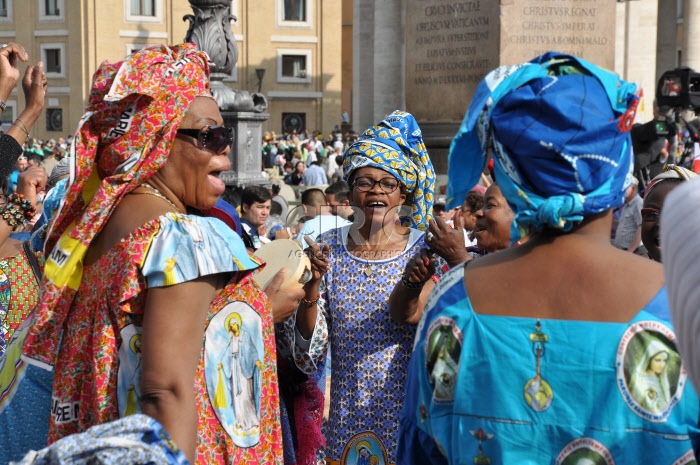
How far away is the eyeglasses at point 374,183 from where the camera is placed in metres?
4.65

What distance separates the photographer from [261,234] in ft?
30.8

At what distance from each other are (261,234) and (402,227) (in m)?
4.77

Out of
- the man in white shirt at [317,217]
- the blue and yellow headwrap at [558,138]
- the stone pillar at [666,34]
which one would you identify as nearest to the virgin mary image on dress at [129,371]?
the blue and yellow headwrap at [558,138]

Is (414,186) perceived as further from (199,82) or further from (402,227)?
(199,82)

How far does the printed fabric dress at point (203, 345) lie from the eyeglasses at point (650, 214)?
Answer: 262 centimetres

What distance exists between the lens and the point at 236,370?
9.72 ft

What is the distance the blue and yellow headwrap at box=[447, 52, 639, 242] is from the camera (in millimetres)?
2311

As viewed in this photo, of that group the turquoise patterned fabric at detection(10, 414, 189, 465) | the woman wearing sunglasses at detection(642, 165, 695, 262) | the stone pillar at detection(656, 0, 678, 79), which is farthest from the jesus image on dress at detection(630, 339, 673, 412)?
the stone pillar at detection(656, 0, 678, 79)

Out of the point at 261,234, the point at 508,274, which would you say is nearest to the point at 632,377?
the point at 508,274

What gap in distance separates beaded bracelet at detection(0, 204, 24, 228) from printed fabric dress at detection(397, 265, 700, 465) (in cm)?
293

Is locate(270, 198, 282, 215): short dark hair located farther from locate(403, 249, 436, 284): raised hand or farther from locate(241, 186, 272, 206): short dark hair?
locate(403, 249, 436, 284): raised hand

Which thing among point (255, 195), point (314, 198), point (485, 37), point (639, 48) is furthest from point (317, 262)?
point (639, 48)

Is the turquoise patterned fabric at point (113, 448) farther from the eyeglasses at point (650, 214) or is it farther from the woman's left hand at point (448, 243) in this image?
the eyeglasses at point (650, 214)

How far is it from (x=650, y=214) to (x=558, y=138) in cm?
299
